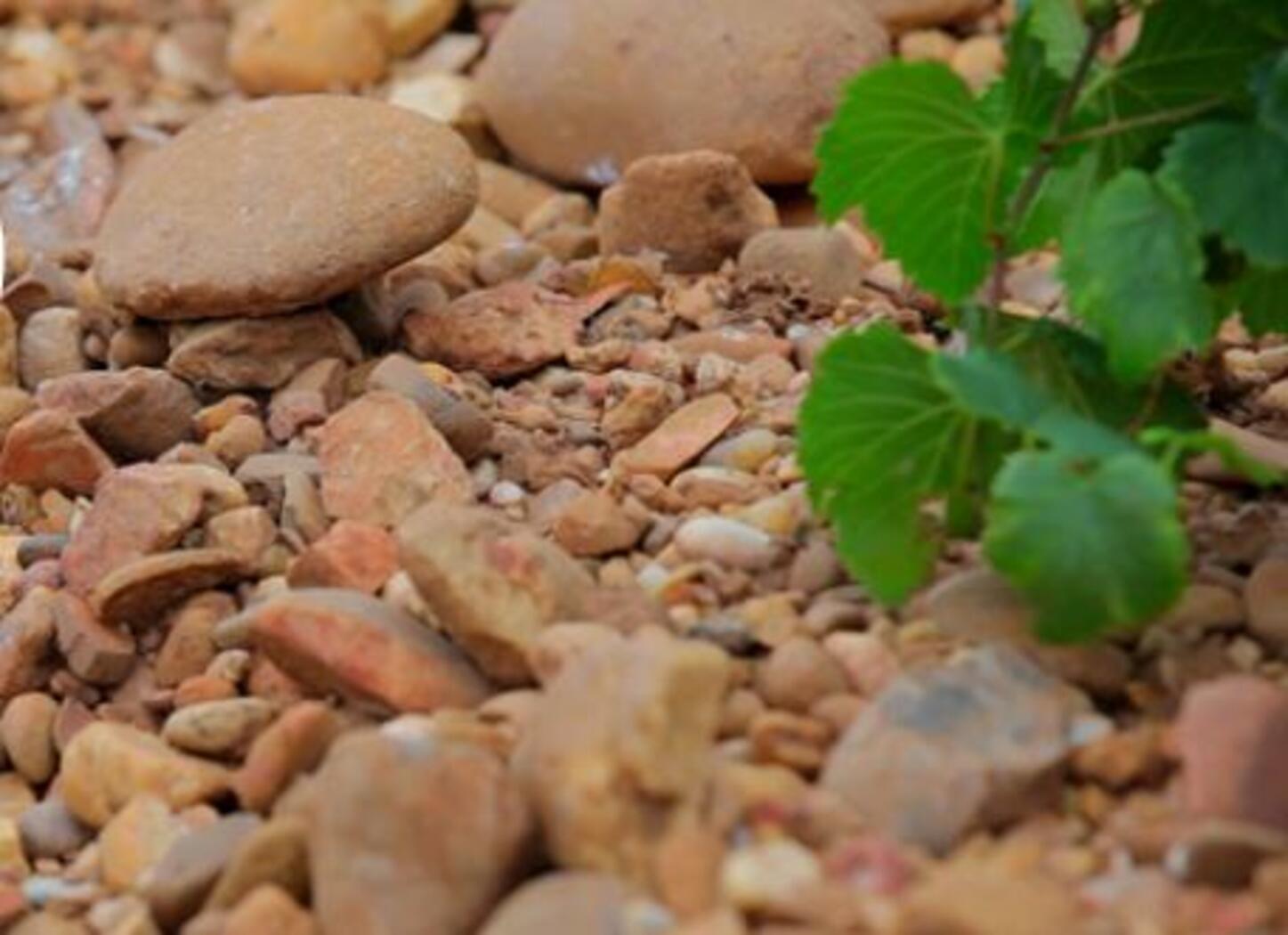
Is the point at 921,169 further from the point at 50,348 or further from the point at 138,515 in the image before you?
the point at 50,348

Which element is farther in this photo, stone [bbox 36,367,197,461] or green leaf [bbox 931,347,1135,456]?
stone [bbox 36,367,197,461]

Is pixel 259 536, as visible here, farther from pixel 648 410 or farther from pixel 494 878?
pixel 494 878

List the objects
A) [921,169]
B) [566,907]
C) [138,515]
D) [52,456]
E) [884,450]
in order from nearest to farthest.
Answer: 1. [566,907]
2. [884,450]
3. [921,169]
4. [138,515]
5. [52,456]

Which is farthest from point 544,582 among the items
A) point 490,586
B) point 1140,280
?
point 1140,280

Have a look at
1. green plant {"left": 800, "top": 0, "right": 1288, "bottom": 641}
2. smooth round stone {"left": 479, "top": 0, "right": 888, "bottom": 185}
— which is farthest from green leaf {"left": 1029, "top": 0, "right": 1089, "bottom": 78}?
smooth round stone {"left": 479, "top": 0, "right": 888, "bottom": 185}

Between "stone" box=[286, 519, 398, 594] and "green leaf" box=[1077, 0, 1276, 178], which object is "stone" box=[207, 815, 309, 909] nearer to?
"stone" box=[286, 519, 398, 594]

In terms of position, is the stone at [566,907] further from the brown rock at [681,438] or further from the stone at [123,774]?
the brown rock at [681,438]

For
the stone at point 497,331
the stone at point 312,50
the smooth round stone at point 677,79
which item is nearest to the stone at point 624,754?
the stone at point 497,331
